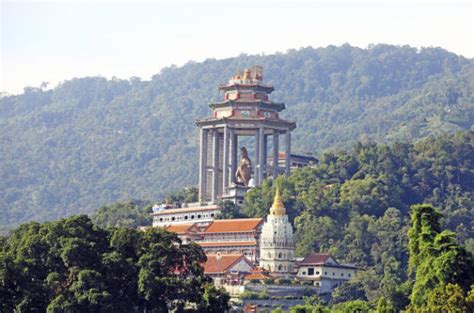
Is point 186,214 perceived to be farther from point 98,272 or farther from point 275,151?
point 98,272

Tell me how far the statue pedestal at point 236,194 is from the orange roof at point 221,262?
510 inches

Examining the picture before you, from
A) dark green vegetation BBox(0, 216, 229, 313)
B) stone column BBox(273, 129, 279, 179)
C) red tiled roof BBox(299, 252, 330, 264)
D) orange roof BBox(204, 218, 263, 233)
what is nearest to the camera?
Answer: dark green vegetation BBox(0, 216, 229, 313)

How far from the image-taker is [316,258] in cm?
10512

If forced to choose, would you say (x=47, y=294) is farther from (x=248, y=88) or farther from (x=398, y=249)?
(x=248, y=88)

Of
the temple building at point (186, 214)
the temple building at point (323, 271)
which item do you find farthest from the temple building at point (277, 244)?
the temple building at point (186, 214)

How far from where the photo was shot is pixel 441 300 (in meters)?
71.2

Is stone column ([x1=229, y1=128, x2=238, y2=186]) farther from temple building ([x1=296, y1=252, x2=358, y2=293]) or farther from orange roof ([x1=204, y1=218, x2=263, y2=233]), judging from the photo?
temple building ([x1=296, y1=252, x2=358, y2=293])

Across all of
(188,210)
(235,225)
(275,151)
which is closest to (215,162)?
(275,151)

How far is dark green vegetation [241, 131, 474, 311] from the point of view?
109m

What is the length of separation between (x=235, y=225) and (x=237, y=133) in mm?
13601

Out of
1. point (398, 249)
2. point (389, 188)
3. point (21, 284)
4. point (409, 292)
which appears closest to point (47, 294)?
point (21, 284)

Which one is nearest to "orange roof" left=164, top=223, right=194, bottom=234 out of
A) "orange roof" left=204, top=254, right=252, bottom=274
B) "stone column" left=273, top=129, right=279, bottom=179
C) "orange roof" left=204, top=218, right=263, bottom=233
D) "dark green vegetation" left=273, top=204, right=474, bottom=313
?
"orange roof" left=204, top=218, right=263, bottom=233

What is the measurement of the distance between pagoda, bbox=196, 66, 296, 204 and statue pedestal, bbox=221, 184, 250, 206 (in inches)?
3.6

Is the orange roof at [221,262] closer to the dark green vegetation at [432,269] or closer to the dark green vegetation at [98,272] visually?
the dark green vegetation at [98,272]
